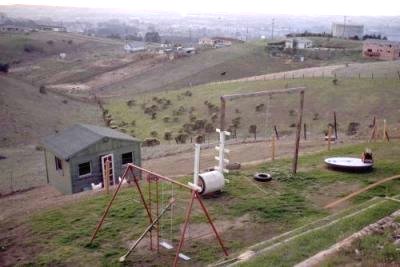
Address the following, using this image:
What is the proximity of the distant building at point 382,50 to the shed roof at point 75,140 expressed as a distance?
198ft

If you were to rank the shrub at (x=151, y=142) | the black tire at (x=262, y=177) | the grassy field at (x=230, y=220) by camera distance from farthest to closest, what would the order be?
the shrub at (x=151, y=142) → the black tire at (x=262, y=177) → the grassy field at (x=230, y=220)

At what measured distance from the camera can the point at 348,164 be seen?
55.4 feet

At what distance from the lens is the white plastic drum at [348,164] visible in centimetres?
1672

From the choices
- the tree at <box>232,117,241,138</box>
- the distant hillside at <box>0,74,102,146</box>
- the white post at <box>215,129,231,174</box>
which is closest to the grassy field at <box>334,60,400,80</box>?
the tree at <box>232,117,241,138</box>

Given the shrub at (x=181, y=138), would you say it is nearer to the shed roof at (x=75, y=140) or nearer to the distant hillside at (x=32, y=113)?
the distant hillside at (x=32, y=113)

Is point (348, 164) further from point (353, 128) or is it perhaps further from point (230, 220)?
point (353, 128)

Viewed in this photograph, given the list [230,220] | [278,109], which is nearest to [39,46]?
[278,109]

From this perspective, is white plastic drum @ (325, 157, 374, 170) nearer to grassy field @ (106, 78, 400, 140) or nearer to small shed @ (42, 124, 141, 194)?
small shed @ (42, 124, 141, 194)

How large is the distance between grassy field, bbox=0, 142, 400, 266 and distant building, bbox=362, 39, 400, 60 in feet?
193

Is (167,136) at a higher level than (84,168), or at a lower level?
lower

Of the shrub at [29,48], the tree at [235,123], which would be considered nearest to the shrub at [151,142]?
the tree at [235,123]

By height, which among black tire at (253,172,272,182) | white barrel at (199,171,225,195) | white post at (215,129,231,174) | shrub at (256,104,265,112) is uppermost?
white post at (215,129,231,174)

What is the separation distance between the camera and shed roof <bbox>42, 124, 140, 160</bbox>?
63.5 feet

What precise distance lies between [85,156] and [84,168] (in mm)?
583
